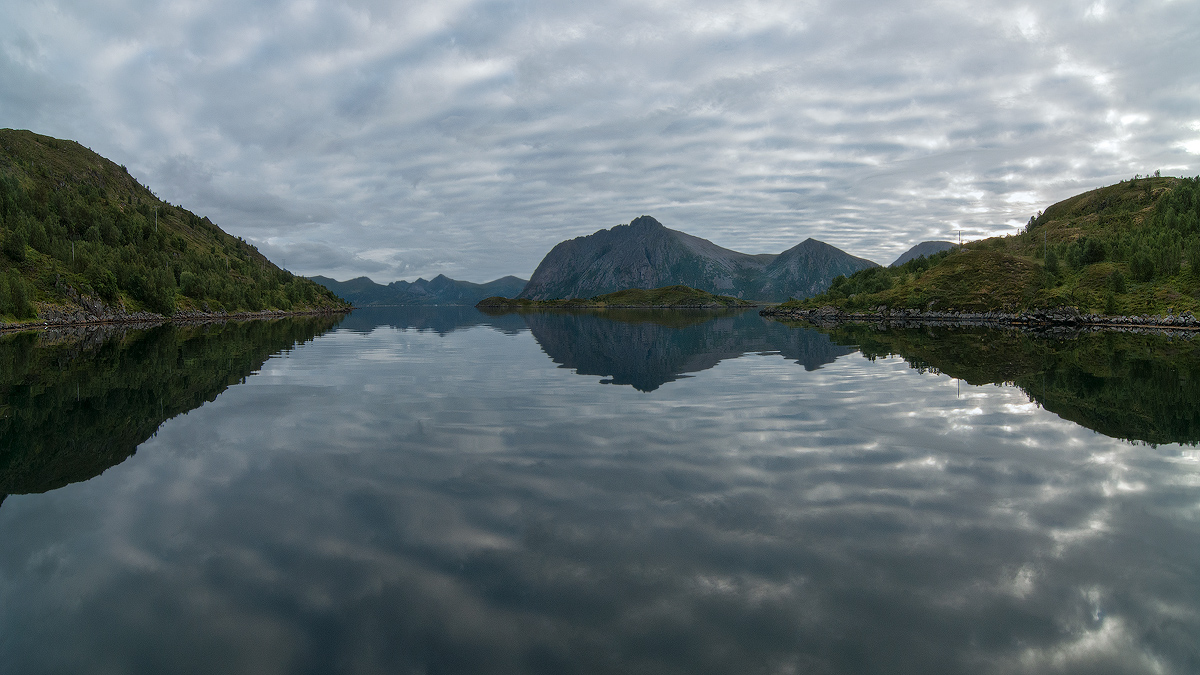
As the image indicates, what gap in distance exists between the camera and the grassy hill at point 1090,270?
105 m

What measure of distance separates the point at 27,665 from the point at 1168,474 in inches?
1042

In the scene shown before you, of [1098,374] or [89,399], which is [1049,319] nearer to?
[1098,374]

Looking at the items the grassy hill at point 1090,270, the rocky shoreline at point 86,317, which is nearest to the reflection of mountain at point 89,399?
the rocky shoreline at point 86,317

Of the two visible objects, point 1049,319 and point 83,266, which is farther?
point 83,266

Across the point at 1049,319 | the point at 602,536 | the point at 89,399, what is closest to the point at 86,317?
the point at 89,399

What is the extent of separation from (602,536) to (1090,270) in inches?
6181

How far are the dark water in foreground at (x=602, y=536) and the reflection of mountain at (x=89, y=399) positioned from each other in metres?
0.24

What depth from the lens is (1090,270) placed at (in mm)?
123188

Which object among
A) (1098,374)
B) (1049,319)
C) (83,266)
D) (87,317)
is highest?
(83,266)

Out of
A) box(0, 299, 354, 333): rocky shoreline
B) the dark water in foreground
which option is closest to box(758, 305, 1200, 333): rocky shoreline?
the dark water in foreground

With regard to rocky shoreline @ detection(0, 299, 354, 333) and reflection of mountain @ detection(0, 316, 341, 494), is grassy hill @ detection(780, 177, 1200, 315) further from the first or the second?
rocky shoreline @ detection(0, 299, 354, 333)

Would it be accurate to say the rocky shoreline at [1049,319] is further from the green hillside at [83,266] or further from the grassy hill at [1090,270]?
the green hillside at [83,266]

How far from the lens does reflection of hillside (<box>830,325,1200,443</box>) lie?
23.6 metres

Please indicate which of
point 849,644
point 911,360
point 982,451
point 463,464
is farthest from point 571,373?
point 849,644
